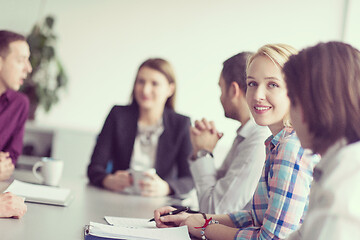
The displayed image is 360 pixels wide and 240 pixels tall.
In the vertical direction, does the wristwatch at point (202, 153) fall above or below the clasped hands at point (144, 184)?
above

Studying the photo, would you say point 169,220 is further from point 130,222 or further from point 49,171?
point 49,171

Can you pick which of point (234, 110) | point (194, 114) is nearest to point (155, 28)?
point (194, 114)

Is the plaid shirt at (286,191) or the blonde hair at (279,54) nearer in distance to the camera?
the plaid shirt at (286,191)

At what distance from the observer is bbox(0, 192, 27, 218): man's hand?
3.84ft

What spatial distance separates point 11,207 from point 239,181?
0.82m

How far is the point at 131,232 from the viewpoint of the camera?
3.70 ft

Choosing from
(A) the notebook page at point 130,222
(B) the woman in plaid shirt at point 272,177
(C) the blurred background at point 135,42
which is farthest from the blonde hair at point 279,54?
(C) the blurred background at point 135,42

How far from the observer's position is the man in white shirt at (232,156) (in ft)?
5.42

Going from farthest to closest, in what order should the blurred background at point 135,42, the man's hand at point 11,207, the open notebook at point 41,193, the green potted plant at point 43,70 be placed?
the blurred background at point 135,42 → the green potted plant at point 43,70 → the open notebook at point 41,193 → the man's hand at point 11,207

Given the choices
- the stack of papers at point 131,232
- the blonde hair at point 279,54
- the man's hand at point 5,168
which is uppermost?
the blonde hair at point 279,54

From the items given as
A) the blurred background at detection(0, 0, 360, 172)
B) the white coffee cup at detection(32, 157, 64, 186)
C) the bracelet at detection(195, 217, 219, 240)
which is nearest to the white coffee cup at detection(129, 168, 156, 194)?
the white coffee cup at detection(32, 157, 64, 186)

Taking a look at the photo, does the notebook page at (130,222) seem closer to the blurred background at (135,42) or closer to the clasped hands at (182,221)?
the clasped hands at (182,221)

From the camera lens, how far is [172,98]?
2645 mm

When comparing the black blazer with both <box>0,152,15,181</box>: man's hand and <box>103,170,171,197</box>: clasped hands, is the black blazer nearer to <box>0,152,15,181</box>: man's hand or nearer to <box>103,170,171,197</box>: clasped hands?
<box>103,170,171,197</box>: clasped hands
